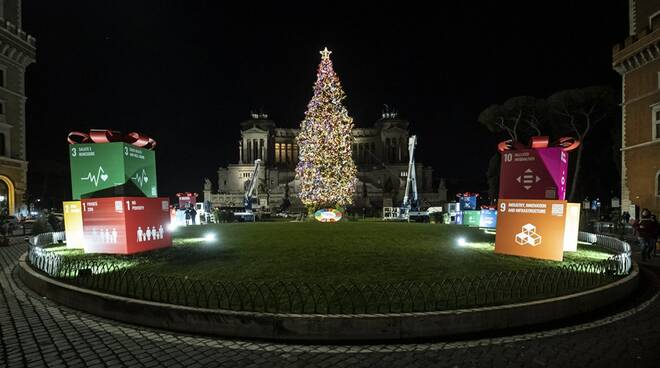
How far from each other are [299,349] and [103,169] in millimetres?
10750

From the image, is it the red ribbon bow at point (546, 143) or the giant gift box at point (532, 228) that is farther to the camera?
the red ribbon bow at point (546, 143)

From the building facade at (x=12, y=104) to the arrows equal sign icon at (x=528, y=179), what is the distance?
132ft

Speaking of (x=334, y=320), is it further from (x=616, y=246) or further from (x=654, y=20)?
(x=654, y=20)

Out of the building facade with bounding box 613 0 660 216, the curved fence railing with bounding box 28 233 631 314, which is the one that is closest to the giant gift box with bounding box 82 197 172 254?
the curved fence railing with bounding box 28 233 631 314

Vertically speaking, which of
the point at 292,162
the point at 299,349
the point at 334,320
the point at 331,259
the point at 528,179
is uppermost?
the point at 292,162

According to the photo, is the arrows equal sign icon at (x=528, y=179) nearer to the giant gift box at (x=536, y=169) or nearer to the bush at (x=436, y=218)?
the giant gift box at (x=536, y=169)

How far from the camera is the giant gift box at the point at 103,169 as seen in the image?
1388cm

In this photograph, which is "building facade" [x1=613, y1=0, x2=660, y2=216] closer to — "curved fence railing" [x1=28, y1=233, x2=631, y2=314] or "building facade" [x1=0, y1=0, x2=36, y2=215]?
"curved fence railing" [x1=28, y1=233, x2=631, y2=314]

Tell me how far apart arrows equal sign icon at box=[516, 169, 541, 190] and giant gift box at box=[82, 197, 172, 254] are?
12687 mm

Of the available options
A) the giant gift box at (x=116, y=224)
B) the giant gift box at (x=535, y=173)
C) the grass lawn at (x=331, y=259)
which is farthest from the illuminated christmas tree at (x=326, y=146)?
the giant gift box at (x=535, y=173)

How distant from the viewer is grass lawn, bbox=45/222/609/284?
10734 mm

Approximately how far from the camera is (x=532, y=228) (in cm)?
1340

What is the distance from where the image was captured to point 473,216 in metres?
29.2

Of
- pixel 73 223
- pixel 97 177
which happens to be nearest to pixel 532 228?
pixel 97 177
